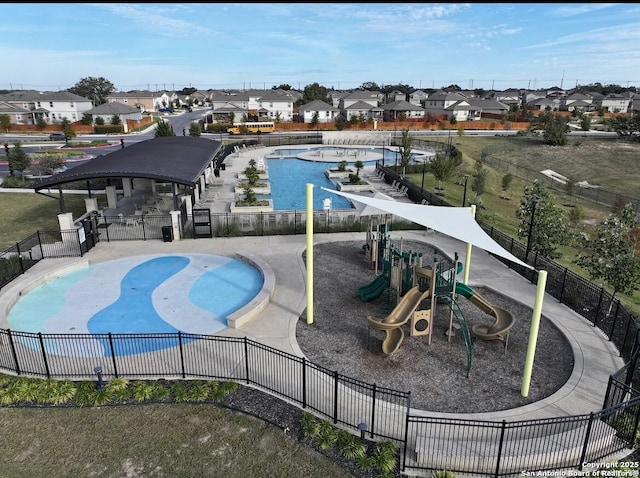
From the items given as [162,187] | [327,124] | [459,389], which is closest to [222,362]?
[459,389]

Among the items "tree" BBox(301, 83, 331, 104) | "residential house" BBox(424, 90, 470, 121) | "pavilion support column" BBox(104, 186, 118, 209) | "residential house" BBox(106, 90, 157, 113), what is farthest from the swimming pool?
"residential house" BBox(106, 90, 157, 113)

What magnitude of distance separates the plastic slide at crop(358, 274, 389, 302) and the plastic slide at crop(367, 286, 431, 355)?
6.83ft

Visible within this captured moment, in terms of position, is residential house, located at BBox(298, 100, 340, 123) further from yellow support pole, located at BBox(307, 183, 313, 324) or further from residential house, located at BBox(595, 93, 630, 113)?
residential house, located at BBox(595, 93, 630, 113)

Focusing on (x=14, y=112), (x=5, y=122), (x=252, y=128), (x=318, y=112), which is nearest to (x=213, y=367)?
(x=252, y=128)

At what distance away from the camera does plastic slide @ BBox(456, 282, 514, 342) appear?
500 inches

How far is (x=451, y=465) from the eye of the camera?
8508 mm

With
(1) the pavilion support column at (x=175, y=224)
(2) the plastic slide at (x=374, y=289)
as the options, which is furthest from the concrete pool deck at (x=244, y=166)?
(2) the plastic slide at (x=374, y=289)

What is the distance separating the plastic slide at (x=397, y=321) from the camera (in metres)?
12.4

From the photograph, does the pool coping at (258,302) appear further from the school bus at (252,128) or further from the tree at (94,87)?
the tree at (94,87)

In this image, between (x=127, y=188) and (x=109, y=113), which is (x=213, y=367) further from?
(x=109, y=113)

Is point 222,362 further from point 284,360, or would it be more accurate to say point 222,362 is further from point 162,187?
point 162,187

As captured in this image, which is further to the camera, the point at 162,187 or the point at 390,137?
the point at 390,137

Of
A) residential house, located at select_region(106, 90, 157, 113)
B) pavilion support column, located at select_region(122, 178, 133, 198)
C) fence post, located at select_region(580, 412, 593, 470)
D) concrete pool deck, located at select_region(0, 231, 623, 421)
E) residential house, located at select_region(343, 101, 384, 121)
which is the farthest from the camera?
residential house, located at select_region(106, 90, 157, 113)

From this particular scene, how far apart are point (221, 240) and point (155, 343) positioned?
31.0ft
